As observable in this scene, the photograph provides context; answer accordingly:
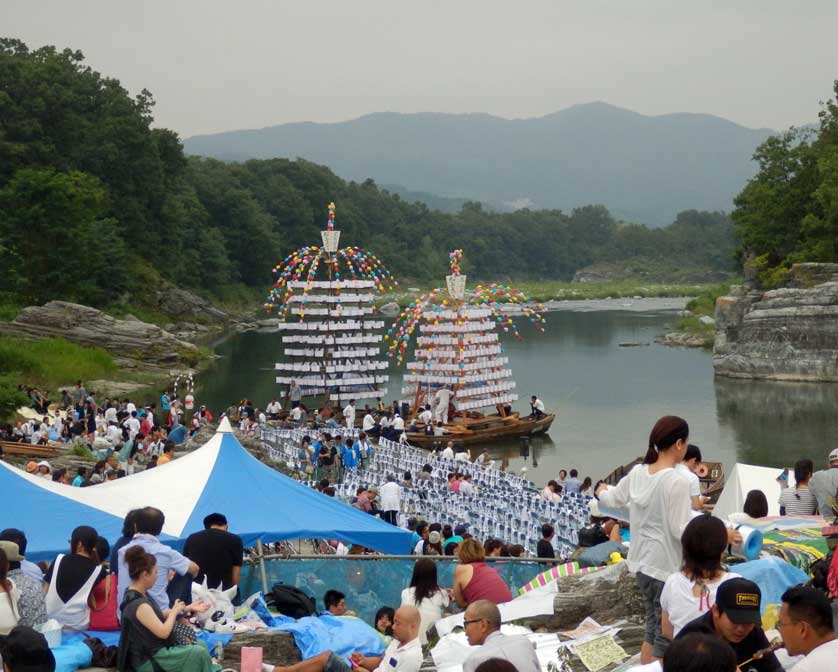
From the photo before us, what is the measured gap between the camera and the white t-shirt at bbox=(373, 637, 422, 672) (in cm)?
722

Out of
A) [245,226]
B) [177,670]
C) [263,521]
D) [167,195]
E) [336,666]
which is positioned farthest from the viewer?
[245,226]

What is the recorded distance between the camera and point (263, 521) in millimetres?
11062

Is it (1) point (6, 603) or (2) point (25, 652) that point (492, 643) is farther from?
(1) point (6, 603)

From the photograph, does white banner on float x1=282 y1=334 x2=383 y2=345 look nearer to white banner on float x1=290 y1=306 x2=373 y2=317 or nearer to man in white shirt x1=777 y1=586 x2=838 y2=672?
white banner on float x1=290 y1=306 x2=373 y2=317

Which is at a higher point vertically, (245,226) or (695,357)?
(245,226)

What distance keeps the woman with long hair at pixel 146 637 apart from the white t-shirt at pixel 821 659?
4.01 m

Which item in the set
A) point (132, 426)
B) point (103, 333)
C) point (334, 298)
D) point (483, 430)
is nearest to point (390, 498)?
point (132, 426)

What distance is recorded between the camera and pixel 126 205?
68.8 m

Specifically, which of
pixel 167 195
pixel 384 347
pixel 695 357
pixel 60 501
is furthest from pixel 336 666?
pixel 167 195

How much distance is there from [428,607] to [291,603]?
1.75 meters

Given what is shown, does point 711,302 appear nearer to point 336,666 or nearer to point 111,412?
point 111,412

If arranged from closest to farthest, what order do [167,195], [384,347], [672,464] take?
Result: 1. [672,464]
2. [384,347]
3. [167,195]

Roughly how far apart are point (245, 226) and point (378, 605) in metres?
86.2

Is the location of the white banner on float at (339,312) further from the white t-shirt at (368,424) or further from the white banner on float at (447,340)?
the white t-shirt at (368,424)
